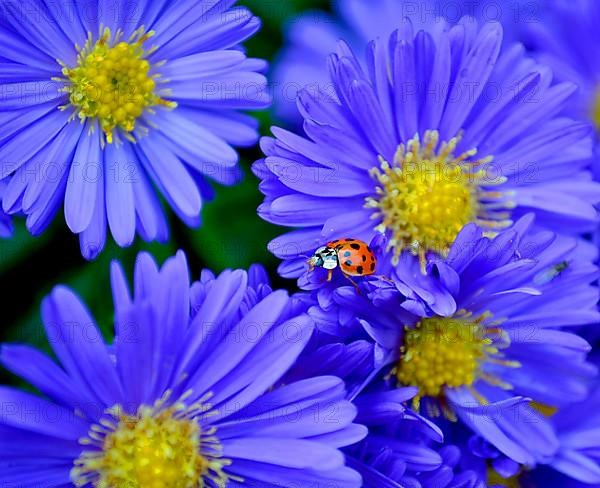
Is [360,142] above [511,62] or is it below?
below

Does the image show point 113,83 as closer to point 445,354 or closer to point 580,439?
point 445,354

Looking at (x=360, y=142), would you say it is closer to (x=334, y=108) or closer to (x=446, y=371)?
(x=334, y=108)

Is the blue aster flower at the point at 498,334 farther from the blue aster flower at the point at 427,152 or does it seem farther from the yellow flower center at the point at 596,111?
the yellow flower center at the point at 596,111

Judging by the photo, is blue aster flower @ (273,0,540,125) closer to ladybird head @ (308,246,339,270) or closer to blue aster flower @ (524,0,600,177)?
blue aster flower @ (524,0,600,177)

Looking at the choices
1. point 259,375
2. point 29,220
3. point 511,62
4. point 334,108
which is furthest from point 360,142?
point 29,220

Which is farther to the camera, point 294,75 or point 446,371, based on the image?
point 294,75

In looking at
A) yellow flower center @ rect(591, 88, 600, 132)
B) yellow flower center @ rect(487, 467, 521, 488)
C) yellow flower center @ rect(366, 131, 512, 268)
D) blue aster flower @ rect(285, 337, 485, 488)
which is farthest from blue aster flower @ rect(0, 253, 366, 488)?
yellow flower center @ rect(591, 88, 600, 132)
